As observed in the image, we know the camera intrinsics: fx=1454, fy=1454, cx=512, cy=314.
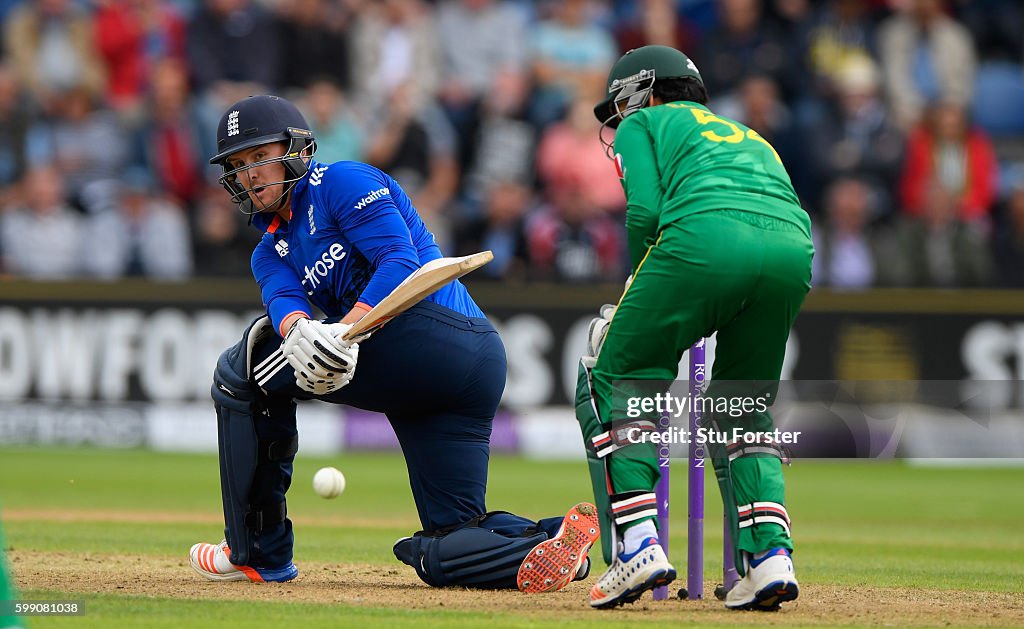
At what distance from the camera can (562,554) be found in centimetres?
602

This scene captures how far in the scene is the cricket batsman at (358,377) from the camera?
6043 mm

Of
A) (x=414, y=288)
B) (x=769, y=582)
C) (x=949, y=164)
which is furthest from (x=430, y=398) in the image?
(x=949, y=164)

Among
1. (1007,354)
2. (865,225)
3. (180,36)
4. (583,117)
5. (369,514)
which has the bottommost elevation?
(369,514)

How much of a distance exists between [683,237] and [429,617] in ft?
5.42

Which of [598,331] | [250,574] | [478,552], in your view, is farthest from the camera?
[250,574]

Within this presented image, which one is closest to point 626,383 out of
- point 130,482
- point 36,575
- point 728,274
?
point 728,274

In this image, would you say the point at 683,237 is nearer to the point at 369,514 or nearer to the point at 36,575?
the point at 36,575

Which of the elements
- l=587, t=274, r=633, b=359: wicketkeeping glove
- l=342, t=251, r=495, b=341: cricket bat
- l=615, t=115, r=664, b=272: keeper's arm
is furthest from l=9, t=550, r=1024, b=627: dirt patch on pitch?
l=615, t=115, r=664, b=272: keeper's arm

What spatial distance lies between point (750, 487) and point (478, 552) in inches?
49.9

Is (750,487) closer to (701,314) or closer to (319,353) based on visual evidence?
(701,314)

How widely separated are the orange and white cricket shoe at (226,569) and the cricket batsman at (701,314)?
163 centimetres

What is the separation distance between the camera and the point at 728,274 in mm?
5215

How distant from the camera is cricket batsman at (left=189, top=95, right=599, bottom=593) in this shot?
604cm

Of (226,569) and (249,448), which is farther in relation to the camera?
(226,569)
